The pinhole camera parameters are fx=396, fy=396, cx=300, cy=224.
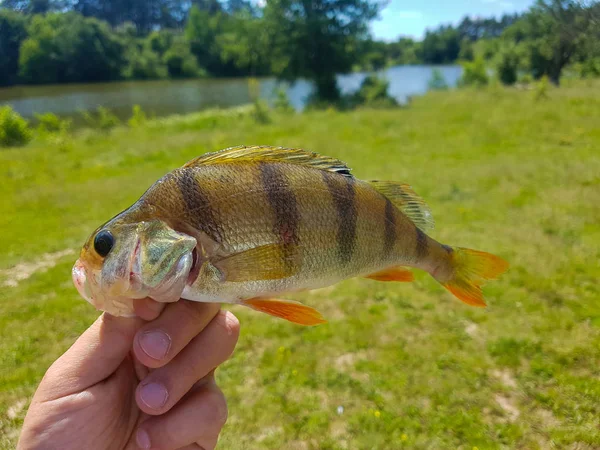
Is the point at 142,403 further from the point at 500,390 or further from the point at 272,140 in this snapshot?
the point at 272,140

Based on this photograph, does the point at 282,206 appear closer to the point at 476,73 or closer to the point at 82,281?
the point at 82,281

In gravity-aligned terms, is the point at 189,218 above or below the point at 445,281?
above

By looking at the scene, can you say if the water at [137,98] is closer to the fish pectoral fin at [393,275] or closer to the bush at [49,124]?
the bush at [49,124]

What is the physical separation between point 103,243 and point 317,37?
Answer: 1187 inches

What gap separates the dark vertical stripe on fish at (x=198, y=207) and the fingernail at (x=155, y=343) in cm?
41

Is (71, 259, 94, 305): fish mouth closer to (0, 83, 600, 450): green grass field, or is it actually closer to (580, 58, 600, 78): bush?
(0, 83, 600, 450): green grass field

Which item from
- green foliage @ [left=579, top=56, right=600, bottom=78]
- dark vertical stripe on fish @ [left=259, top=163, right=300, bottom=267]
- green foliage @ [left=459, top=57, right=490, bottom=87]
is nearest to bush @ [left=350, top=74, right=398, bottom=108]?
green foliage @ [left=459, top=57, right=490, bottom=87]

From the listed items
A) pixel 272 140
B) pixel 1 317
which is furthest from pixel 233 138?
pixel 1 317

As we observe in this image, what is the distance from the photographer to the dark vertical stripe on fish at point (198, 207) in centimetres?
139

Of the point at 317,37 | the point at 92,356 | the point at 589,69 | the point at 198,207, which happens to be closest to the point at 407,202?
the point at 198,207

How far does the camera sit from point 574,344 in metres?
4.05

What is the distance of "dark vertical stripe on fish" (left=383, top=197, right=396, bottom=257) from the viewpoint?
1.74 metres

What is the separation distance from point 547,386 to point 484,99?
62.6 ft

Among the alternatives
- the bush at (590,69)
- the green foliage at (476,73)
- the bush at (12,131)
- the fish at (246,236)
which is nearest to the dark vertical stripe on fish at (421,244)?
the fish at (246,236)
